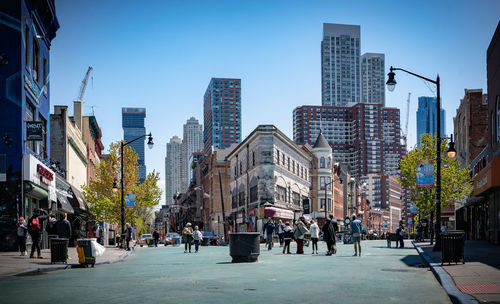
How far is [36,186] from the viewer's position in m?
28.3

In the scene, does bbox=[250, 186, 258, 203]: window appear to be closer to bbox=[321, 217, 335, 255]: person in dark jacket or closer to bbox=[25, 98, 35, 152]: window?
bbox=[25, 98, 35, 152]: window

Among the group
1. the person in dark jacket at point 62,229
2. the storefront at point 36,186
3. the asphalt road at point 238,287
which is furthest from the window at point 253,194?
the asphalt road at point 238,287

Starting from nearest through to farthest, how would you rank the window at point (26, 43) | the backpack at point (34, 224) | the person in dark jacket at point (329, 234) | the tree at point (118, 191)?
the backpack at point (34, 224), the person in dark jacket at point (329, 234), the window at point (26, 43), the tree at point (118, 191)

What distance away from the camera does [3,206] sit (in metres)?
26.1

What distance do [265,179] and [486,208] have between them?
86.6 feet

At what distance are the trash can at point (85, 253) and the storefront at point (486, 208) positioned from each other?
59.4 feet

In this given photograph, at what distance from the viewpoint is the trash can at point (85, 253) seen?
61.3 ft

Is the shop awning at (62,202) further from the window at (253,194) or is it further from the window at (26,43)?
the window at (253,194)

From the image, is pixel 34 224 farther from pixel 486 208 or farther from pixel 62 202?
pixel 486 208

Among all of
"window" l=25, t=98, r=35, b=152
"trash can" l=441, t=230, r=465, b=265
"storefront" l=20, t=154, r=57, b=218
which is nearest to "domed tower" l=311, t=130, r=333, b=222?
"storefront" l=20, t=154, r=57, b=218

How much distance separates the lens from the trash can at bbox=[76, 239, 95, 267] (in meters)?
18.7

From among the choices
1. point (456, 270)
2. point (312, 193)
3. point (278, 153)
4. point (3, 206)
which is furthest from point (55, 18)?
point (312, 193)

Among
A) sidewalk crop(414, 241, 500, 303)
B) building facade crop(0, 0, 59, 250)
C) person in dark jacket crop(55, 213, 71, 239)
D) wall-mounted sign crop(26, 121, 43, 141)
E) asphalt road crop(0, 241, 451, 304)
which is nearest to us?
sidewalk crop(414, 241, 500, 303)

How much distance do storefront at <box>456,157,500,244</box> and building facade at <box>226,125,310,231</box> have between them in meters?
19.9
